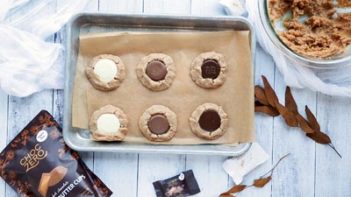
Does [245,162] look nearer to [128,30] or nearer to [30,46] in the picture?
[128,30]

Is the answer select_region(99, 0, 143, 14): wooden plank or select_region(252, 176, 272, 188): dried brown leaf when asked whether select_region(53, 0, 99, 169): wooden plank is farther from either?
select_region(252, 176, 272, 188): dried brown leaf

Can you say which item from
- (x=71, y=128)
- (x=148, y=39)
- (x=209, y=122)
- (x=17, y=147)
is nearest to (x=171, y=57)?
(x=148, y=39)

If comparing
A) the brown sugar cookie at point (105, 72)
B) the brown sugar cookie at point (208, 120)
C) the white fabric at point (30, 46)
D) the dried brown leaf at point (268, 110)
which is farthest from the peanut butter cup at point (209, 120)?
the white fabric at point (30, 46)

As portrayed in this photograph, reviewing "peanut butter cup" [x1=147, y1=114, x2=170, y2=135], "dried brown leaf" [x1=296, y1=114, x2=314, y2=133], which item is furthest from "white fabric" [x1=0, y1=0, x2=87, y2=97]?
"dried brown leaf" [x1=296, y1=114, x2=314, y2=133]

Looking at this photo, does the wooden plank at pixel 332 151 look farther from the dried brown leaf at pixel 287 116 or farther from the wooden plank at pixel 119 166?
the wooden plank at pixel 119 166

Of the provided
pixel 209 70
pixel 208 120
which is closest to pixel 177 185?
pixel 208 120

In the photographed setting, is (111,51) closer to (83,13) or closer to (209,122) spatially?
(83,13)

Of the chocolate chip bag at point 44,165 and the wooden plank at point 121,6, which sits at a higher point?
the wooden plank at point 121,6

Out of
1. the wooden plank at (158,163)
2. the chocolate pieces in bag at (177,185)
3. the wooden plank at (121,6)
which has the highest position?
the wooden plank at (121,6)
